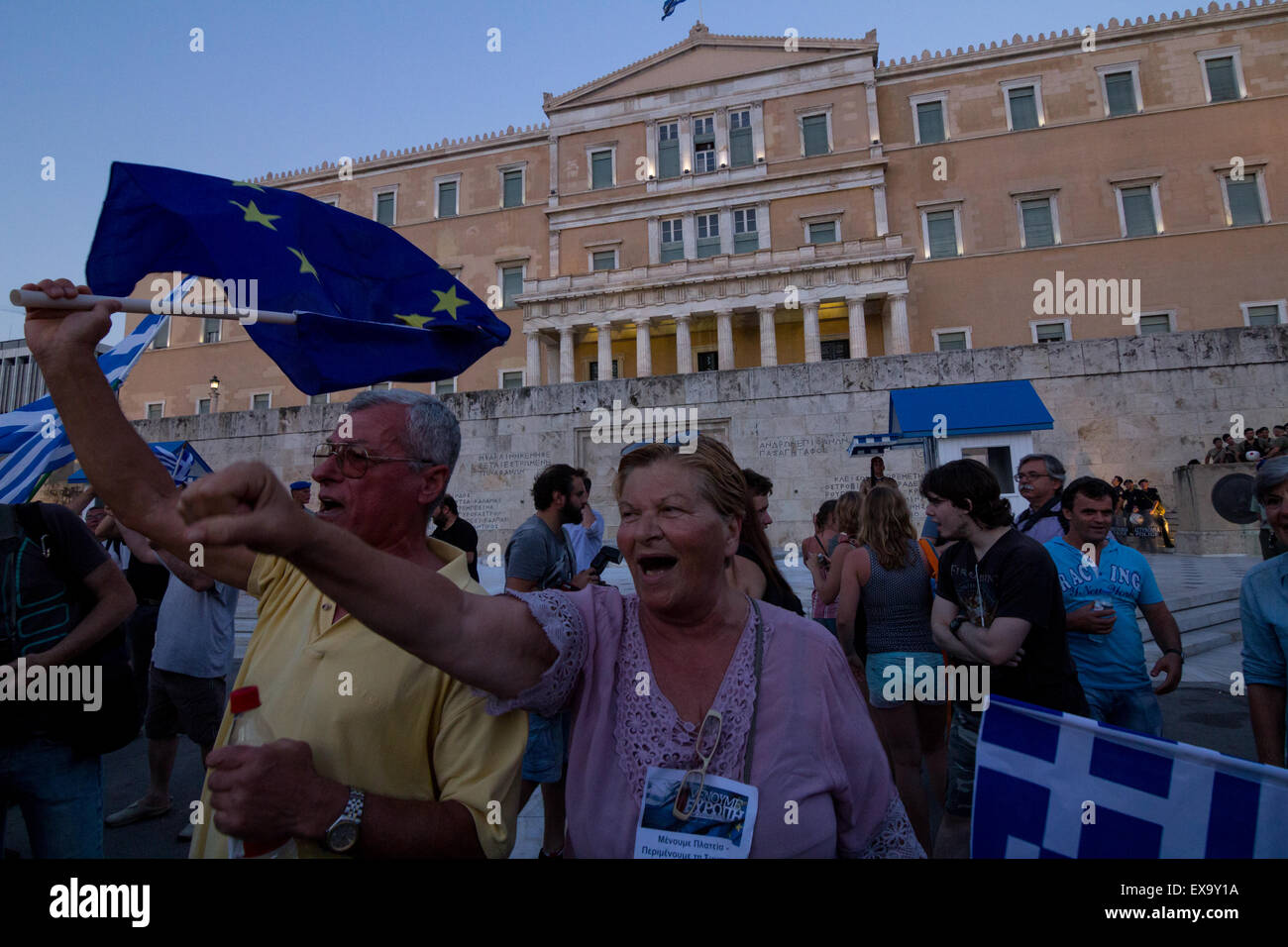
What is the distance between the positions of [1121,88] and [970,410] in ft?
92.5

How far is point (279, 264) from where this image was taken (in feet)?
8.43

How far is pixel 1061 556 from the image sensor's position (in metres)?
3.51

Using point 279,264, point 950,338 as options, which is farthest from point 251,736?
point 950,338

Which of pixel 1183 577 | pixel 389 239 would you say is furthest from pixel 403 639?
pixel 1183 577

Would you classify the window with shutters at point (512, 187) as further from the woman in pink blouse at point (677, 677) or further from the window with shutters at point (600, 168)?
the woman in pink blouse at point (677, 677)

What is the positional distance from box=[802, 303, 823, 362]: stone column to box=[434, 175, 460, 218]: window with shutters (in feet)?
66.0

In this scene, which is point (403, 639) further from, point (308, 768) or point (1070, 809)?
point (1070, 809)

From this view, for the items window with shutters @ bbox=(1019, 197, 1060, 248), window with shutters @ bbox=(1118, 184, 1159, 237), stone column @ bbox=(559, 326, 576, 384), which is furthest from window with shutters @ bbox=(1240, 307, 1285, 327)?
stone column @ bbox=(559, 326, 576, 384)

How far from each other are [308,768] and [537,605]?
0.51 m

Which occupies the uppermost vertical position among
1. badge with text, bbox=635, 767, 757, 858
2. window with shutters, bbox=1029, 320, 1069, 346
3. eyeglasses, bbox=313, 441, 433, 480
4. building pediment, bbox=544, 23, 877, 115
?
building pediment, bbox=544, 23, 877, 115

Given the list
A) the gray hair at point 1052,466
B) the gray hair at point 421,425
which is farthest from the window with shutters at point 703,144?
the gray hair at point 421,425

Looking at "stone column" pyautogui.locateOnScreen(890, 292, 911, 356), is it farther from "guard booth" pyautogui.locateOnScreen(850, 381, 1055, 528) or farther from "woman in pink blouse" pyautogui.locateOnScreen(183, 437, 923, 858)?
"woman in pink blouse" pyautogui.locateOnScreen(183, 437, 923, 858)

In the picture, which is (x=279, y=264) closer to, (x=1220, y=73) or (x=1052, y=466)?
(x=1052, y=466)

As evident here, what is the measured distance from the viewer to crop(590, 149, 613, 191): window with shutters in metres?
33.1
